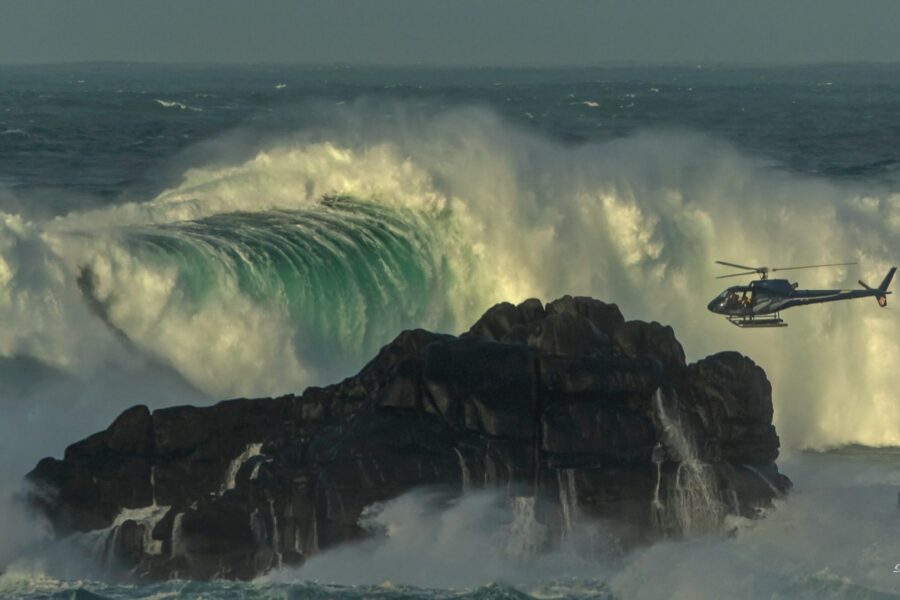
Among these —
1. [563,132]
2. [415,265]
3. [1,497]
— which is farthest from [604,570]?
[563,132]

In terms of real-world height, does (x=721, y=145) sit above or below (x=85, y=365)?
→ above

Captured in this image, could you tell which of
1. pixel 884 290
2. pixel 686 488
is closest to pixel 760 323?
pixel 884 290

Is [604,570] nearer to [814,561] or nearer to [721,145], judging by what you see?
[814,561]

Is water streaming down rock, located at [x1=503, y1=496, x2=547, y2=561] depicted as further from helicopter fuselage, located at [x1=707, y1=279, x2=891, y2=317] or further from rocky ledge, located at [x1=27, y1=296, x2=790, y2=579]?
helicopter fuselage, located at [x1=707, y1=279, x2=891, y2=317]

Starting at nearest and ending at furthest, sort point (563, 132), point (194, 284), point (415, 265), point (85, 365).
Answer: point (85, 365) < point (194, 284) < point (415, 265) < point (563, 132)

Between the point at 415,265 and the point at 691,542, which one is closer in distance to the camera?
the point at 691,542

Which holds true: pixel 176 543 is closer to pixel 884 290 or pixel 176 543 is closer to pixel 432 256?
pixel 432 256

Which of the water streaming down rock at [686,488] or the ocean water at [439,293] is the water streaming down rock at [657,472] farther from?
the ocean water at [439,293]

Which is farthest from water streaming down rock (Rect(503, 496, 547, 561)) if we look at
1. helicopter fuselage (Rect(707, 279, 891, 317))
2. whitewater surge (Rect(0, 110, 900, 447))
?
whitewater surge (Rect(0, 110, 900, 447))
